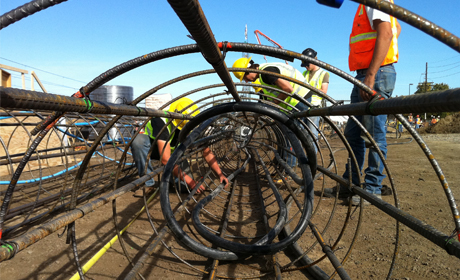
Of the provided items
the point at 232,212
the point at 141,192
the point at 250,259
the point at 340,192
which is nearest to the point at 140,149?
the point at 141,192

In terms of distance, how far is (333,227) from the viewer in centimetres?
291

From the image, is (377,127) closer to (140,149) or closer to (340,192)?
(340,192)

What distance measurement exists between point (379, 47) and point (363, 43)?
458 millimetres

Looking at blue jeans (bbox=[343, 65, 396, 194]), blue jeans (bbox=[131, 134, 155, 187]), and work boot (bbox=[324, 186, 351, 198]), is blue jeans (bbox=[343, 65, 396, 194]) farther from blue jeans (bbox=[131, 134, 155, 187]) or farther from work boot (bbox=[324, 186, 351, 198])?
blue jeans (bbox=[131, 134, 155, 187])

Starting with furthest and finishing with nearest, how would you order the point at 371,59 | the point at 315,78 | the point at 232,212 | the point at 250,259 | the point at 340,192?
the point at 315,78 → the point at 340,192 → the point at 232,212 → the point at 371,59 → the point at 250,259

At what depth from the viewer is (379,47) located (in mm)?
2674

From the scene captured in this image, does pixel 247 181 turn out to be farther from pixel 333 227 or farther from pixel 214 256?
pixel 214 256

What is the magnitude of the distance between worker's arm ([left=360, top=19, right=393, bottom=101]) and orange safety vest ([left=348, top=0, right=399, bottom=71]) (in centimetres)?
25

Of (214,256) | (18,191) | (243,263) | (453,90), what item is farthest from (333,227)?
(18,191)

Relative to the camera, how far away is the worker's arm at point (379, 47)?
262cm

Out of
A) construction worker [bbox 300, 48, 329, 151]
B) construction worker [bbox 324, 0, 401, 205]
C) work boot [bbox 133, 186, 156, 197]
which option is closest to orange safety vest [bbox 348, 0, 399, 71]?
construction worker [bbox 324, 0, 401, 205]

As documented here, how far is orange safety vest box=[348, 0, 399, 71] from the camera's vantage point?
3.00 m

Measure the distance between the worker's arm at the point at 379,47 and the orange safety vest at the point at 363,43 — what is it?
0.81 feet

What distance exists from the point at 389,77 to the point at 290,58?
2119 millimetres
